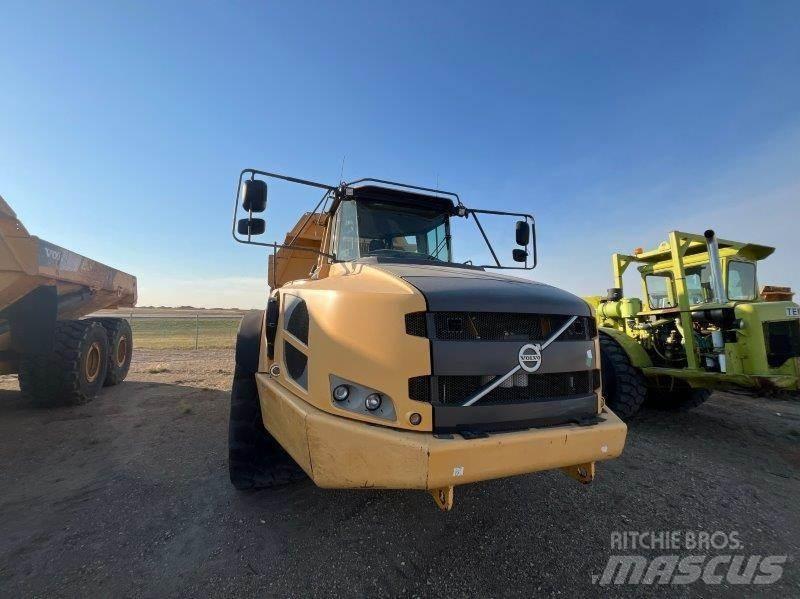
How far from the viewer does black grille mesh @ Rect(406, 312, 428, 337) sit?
6.71ft

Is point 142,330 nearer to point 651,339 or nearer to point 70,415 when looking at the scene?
point 70,415

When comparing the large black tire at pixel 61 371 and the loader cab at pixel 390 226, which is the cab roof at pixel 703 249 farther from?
the large black tire at pixel 61 371

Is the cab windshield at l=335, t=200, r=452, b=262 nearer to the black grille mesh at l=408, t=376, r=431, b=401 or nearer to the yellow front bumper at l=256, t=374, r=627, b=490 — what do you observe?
the black grille mesh at l=408, t=376, r=431, b=401

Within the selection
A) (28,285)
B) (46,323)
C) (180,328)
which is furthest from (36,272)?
(180,328)

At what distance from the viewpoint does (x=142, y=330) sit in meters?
24.8

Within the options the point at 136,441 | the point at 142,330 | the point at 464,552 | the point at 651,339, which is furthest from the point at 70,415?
the point at 142,330

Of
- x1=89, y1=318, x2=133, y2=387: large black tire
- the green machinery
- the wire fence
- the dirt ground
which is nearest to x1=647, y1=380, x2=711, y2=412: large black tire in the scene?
the green machinery

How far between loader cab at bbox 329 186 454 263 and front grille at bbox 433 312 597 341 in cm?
117

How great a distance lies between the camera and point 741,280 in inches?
227

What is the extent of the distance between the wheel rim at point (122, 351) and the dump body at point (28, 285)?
5.58 ft

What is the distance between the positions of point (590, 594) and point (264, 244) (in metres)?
2.95

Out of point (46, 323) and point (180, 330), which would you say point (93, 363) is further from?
point (180, 330)

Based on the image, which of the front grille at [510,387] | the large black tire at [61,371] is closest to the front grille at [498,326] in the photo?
the front grille at [510,387]

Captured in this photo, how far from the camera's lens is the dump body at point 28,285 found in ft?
15.3
